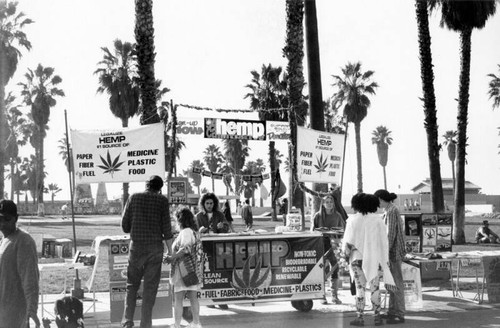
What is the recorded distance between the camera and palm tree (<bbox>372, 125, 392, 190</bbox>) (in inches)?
4579

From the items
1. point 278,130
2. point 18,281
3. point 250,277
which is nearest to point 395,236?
point 250,277

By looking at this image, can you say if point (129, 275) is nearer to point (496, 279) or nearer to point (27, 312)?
point (27, 312)

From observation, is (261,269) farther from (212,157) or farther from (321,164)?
(212,157)

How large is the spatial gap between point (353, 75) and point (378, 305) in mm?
52874

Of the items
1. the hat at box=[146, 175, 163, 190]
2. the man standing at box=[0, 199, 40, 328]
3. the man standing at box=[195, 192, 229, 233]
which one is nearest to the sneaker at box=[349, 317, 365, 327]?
the man standing at box=[195, 192, 229, 233]

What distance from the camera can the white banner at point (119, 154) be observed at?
12.0m

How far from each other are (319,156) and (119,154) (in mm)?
4324

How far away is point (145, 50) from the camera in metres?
16.4

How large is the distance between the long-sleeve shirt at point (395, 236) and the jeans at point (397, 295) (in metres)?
0.11

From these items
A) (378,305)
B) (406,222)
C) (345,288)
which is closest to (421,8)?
(406,222)

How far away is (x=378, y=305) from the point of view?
32.6 feet

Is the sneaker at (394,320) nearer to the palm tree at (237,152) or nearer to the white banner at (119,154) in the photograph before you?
the white banner at (119,154)

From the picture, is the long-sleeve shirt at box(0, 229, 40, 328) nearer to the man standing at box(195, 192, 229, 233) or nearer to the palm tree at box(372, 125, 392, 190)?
the man standing at box(195, 192, 229, 233)

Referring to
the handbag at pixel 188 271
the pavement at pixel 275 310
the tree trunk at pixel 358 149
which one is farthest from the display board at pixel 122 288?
the tree trunk at pixel 358 149
